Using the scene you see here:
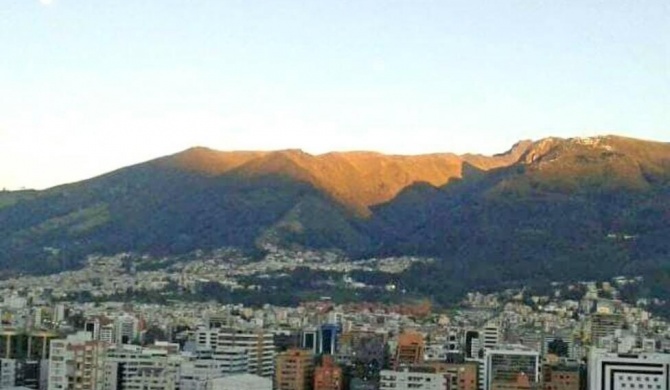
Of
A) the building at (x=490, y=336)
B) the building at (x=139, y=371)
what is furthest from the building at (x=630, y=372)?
the building at (x=490, y=336)

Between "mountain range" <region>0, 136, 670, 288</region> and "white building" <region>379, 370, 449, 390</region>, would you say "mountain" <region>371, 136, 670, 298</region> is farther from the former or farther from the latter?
"white building" <region>379, 370, 449, 390</region>

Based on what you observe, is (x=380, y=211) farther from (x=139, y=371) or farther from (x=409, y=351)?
(x=139, y=371)

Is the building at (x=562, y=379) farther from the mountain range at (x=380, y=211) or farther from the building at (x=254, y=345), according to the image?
the mountain range at (x=380, y=211)

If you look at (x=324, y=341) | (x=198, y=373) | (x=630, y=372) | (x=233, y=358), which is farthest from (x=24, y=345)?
(x=630, y=372)

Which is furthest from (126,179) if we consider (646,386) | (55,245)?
(646,386)

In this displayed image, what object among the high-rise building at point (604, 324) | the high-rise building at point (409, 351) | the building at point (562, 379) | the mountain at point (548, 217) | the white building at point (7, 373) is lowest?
the white building at point (7, 373)

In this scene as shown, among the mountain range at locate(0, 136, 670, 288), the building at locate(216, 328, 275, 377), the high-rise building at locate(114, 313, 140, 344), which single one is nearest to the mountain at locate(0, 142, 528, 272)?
the mountain range at locate(0, 136, 670, 288)

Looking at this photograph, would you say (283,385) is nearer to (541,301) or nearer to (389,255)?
(541,301)
